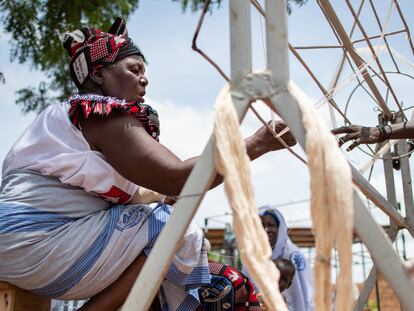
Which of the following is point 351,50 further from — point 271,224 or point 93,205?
point 271,224

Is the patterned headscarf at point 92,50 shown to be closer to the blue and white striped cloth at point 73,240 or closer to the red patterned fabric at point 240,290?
the blue and white striped cloth at point 73,240

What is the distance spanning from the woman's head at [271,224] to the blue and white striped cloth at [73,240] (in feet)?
12.1

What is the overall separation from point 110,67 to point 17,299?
86cm

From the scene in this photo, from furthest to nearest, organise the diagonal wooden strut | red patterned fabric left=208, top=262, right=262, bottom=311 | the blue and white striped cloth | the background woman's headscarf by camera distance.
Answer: the background woman's headscarf
red patterned fabric left=208, top=262, right=262, bottom=311
the blue and white striped cloth
the diagonal wooden strut

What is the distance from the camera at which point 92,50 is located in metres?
2.38

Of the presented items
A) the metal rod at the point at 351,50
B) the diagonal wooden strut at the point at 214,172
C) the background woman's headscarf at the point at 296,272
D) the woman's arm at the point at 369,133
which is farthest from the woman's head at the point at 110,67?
the background woman's headscarf at the point at 296,272

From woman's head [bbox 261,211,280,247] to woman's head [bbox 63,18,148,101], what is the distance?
3636 mm

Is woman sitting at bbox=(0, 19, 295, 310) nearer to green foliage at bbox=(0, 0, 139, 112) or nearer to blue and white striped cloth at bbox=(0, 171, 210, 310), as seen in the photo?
blue and white striped cloth at bbox=(0, 171, 210, 310)

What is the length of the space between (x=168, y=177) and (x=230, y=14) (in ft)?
2.01

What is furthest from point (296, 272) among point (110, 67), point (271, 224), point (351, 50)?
point (110, 67)

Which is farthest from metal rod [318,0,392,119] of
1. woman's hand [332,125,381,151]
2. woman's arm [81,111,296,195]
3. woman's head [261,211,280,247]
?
woman's head [261,211,280,247]

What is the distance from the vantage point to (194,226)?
2168mm

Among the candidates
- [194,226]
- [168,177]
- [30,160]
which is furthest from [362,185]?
[30,160]

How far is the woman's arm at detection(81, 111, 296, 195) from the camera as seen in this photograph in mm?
1833
